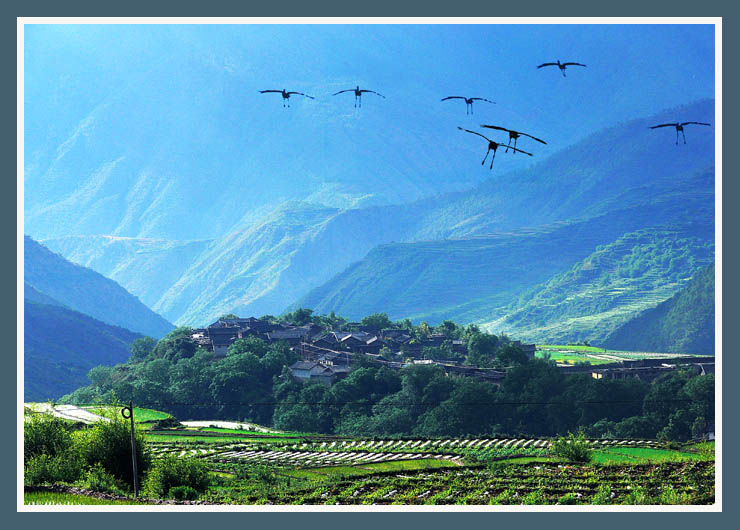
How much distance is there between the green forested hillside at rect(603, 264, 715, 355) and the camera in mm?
41500

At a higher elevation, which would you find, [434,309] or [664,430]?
[434,309]

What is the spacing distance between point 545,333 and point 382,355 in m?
24.7

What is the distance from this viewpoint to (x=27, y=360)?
3703 centimetres

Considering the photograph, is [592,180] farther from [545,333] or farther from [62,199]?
[62,199]

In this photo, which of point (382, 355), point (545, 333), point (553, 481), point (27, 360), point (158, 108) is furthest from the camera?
point (158, 108)

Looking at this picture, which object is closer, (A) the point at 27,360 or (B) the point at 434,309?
(A) the point at 27,360

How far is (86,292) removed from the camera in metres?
56.0

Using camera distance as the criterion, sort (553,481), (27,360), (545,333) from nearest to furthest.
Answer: (553,481) < (27,360) < (545,333)

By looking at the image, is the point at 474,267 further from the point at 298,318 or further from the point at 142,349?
the point at 142,349

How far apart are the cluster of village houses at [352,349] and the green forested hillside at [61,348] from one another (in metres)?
7.51

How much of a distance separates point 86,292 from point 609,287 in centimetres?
3508

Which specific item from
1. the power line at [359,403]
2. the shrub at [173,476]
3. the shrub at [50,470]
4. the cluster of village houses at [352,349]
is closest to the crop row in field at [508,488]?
the shrub at [173,476]

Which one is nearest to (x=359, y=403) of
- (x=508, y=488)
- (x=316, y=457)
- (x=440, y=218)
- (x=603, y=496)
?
(x=316, y=457)

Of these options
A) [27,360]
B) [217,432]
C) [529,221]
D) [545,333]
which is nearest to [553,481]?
[217,432]
